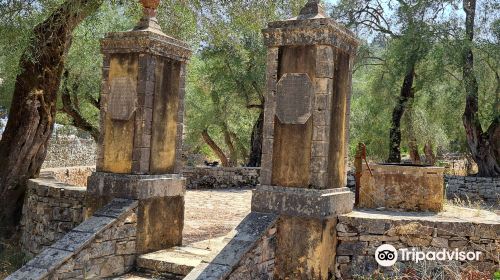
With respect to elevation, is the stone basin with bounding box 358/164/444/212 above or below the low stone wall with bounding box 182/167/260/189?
above

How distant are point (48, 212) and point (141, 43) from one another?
149 inches

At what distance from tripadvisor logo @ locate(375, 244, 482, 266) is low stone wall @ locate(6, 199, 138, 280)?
3467 mm

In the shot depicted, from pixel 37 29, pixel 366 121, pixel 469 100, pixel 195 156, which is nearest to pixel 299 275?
pixel 37 29

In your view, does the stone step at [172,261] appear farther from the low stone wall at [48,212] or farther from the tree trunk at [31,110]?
the tree trunk at [31,110]

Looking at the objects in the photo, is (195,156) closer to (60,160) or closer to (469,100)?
(60,160)

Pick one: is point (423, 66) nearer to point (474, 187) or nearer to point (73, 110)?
point (474, 187)

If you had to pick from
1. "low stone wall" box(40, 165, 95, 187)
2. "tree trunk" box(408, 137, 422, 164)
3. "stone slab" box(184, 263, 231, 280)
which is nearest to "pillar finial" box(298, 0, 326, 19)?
"stone slab" box(184, 263, 231, 280)

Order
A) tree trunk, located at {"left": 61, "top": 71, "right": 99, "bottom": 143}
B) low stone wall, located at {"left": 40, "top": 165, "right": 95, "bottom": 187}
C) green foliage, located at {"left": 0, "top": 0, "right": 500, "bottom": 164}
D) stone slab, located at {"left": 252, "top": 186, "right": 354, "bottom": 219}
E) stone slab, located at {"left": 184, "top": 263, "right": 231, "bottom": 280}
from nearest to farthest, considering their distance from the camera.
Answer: stone slab, located at {"left": 184, "top": 263, "right": 231, "bottom": 280}
stone slab, located at {"left": 252, "top": 186, "right": 354, "bottom": 219}
green foliage, located at {"left": 0, "top": 0, "right": 500, "bottom": 164}
low stone wall, located at {"left": 40, "top": 165, "right": 95, "bottom": 187}
tree trunk, located at {"left": 61, "top": 71, "right": 99, "bottom": 143}

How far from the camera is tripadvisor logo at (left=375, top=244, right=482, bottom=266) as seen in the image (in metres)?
6.41

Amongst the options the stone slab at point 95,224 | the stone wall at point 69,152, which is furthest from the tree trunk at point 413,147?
the stone wall at point 69,152

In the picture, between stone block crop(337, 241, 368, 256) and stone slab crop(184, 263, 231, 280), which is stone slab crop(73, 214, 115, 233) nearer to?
stone slab crop(184, 263, 231, 280)

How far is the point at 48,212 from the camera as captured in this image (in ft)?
29.1

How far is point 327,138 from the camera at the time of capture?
6320mm

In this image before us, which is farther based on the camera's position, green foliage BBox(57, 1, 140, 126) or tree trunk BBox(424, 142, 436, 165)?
tree trunk BBox(424, 142, 436, 165)
